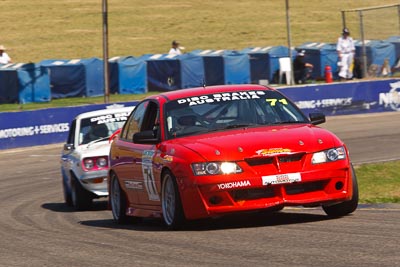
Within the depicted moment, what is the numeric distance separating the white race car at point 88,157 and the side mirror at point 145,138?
4158mm

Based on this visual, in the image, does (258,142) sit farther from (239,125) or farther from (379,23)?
(379,23)

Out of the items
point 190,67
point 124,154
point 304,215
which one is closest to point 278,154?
point 304,215

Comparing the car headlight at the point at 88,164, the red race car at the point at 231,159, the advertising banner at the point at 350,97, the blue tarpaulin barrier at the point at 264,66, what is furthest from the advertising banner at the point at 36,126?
the red race car at the point at 231,159

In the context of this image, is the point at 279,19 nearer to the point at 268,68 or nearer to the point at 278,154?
the point at 268,68

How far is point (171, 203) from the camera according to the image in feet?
35.3

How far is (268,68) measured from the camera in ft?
139

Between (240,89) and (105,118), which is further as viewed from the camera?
(105,118)

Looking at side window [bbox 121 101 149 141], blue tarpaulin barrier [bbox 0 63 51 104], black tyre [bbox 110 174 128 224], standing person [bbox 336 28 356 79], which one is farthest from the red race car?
standing person [bbox 336 28 356 79]

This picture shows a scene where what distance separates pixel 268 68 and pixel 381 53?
5472mm

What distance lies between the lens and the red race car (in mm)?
10242

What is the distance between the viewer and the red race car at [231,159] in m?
10.2

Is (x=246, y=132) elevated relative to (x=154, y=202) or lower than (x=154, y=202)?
elevated

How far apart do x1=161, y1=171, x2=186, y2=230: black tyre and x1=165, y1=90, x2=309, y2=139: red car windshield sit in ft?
2.07

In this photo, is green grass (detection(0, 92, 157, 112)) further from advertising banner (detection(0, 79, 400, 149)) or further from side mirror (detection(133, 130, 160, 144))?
side mirror (detection(133, 130, 160, 144))
